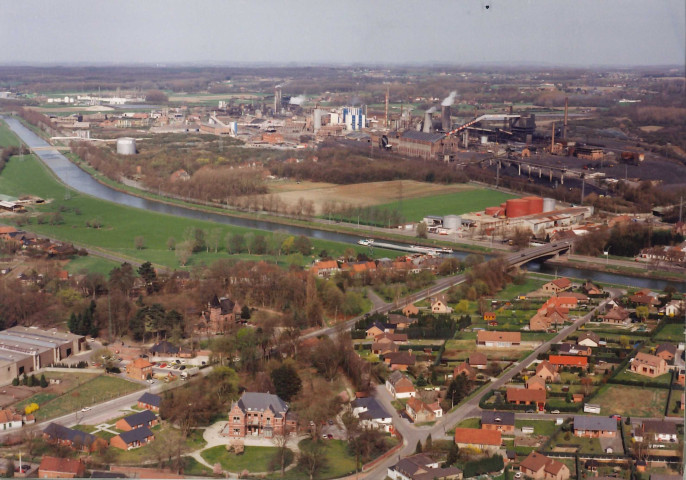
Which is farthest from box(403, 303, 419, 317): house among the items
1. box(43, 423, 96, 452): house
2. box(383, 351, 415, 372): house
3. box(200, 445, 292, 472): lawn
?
box(43, 423, 96, 452): house

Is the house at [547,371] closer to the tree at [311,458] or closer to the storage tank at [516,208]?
the tree at [311,458]

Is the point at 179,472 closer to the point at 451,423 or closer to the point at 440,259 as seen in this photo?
the point at 451,423

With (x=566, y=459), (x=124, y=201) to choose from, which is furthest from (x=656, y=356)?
(x=124, y=201)

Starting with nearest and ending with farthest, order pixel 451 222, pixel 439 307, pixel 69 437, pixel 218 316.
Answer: pixel 69 437
pixel 218 316
pixel 439 307
pixel 451 222

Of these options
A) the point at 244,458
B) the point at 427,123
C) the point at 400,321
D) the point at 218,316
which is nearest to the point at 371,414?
the point at 244,458

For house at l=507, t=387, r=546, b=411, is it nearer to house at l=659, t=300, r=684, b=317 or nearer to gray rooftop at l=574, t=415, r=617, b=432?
gray rooftop at l=574, t=415, r=617, b=432

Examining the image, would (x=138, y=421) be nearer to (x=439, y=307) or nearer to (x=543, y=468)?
(x=543, y=468)
